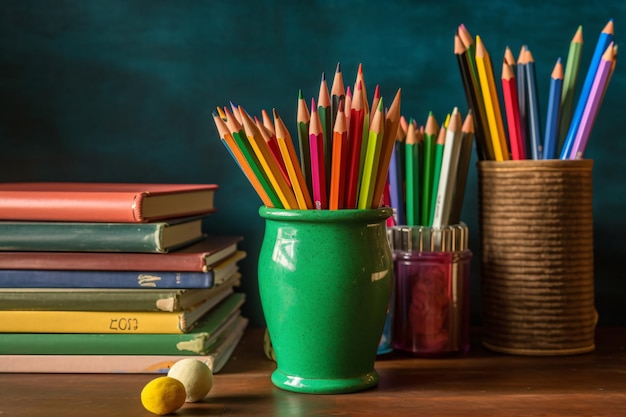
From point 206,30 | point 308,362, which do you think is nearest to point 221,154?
point 206,30

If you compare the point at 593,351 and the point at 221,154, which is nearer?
the point at 593,351

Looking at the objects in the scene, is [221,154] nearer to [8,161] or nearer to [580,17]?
[8,161]

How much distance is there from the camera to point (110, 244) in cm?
68

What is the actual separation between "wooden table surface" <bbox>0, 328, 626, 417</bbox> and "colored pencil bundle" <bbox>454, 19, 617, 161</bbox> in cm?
20

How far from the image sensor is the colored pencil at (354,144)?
24.2 inches

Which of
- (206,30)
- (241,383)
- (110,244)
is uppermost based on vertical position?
(206,30)

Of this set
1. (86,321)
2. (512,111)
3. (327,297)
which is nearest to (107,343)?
(86,321)

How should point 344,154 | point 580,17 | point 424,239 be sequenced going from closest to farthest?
point 344,154 < point 424,239 < point 580,17

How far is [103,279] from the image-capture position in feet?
2.25

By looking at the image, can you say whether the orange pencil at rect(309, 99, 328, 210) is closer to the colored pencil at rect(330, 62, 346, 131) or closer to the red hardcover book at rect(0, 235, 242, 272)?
the colored pencil at rect(330, 62, 346, 131)

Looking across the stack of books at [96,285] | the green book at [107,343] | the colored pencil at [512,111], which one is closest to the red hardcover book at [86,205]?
the stack of books at [96,285]

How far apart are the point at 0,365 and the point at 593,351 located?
0.55 m

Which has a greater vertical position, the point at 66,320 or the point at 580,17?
the point at 580,17

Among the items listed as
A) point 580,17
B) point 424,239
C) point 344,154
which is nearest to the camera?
point 344,154
